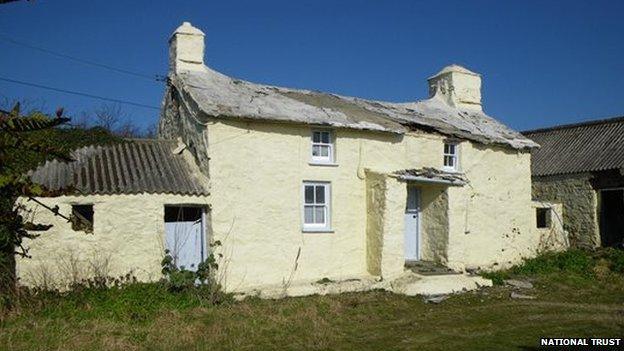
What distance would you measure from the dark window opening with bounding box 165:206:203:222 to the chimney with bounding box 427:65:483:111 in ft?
42.4

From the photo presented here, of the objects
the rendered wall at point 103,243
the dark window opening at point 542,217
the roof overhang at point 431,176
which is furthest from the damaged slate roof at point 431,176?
the rendered wall at point 103,243

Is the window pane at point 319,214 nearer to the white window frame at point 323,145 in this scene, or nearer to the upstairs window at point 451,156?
the white window frame at point 323,145

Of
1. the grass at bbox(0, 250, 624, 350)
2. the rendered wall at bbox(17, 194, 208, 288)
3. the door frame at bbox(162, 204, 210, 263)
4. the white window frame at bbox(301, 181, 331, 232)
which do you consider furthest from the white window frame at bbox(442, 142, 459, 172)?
the rendered wall at bbox(17, 194, 208, 288)

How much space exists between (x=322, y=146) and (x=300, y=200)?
1.93 meters

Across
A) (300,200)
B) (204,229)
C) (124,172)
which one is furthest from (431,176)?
(124,172)

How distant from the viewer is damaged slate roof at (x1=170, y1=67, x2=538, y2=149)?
634 inches

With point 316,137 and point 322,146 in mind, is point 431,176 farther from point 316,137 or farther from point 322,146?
point 316,137

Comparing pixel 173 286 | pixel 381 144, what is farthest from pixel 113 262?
pixel 381 144

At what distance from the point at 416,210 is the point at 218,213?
24.2 ft

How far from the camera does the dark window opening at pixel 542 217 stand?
74.9ft

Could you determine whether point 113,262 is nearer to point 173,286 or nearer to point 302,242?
point 173,286

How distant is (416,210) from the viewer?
757 inches

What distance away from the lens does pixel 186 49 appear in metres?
18.3

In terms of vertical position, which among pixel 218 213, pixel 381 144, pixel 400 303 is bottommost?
pixel 400 303
